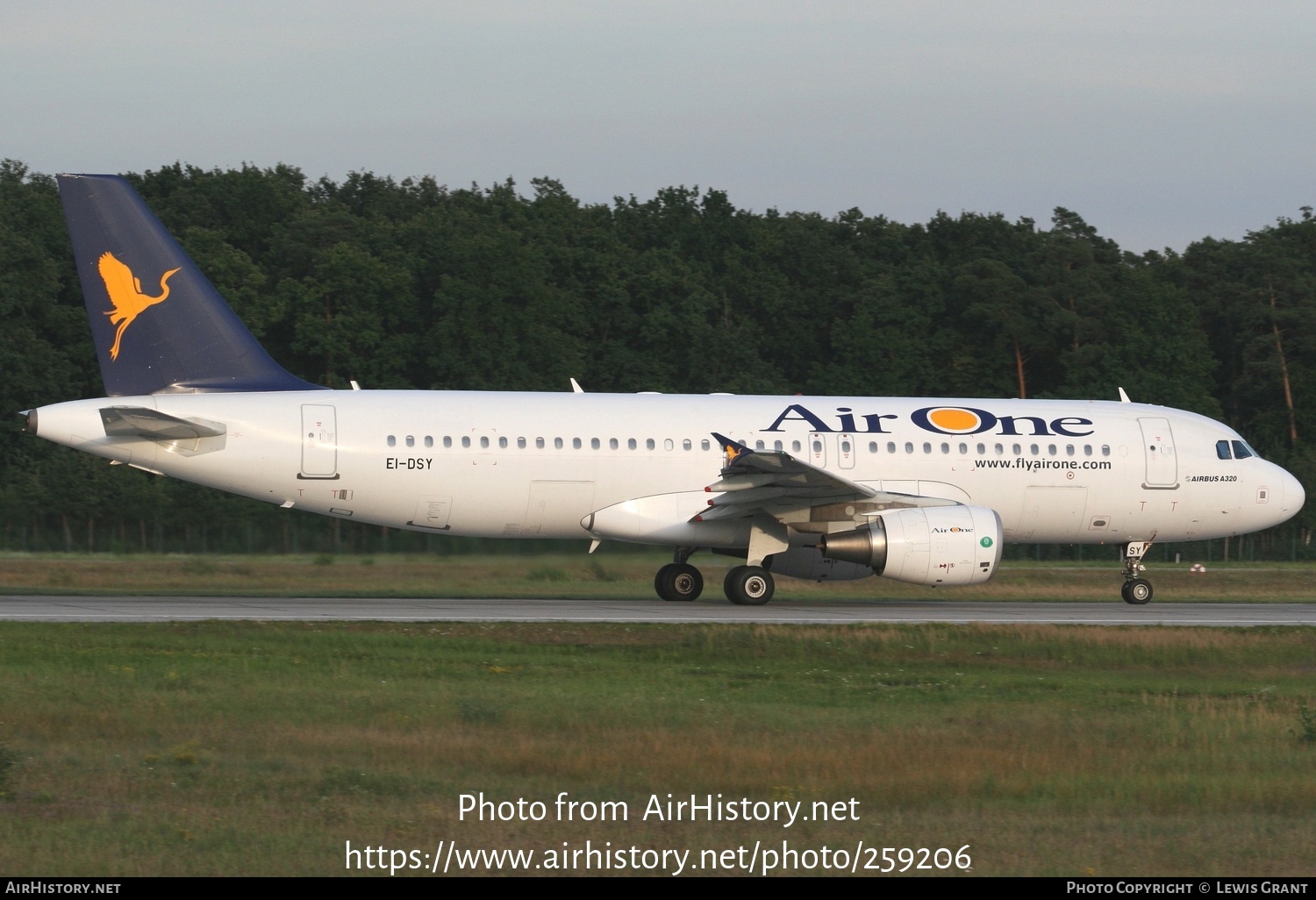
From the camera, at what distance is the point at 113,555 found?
1202 inches

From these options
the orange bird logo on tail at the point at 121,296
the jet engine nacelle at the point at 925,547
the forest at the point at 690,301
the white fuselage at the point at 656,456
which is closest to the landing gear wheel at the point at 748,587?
the white fuselage at the point at 656,456

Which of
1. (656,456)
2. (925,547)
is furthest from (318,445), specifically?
(925,547)

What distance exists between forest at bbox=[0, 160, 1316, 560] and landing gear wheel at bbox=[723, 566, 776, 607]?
22.0 meters

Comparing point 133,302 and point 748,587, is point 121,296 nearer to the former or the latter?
point 133,302

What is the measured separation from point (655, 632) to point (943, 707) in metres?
5.47

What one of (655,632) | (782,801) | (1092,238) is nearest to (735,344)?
(1092,238)

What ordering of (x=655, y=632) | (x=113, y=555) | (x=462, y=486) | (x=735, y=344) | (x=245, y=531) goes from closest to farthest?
1. (x=655, y=632)
2. (x=462, y=486)
3. (x=245, y=531)
4. (x=113, y=555)
5. (x=735, y=344)

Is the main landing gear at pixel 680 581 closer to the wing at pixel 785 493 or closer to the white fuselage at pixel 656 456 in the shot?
the white fuselage at pixel 656 456

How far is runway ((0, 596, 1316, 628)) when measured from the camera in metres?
20.2

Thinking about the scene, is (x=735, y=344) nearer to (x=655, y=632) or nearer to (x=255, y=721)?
(x=655, y=632)

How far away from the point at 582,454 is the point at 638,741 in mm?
11928

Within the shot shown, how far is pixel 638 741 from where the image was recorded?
11.5 m

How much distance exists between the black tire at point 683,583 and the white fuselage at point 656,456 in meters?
1.17

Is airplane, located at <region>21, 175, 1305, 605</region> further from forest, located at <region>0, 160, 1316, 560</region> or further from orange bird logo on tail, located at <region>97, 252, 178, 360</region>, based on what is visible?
forest, located at <region>0, 160, 1316, 560</region>
